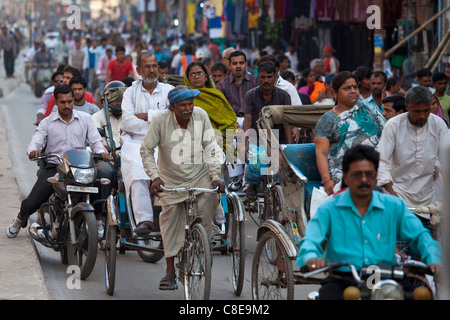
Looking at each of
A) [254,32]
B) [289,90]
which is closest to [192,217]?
[289,90]

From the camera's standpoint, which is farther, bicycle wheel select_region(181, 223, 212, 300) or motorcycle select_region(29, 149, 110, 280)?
motorcycle select_region(29, 149, 110, 280)

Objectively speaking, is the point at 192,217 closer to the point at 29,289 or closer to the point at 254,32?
the point at 29,289

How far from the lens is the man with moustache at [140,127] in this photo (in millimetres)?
7691

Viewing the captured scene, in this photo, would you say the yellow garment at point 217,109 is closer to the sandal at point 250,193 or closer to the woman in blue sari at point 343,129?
the sandal at point 250,193

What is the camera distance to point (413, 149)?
23.1ft

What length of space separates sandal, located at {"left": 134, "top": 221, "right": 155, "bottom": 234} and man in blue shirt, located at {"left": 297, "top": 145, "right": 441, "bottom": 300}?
2.51 meters

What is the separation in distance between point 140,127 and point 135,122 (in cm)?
6

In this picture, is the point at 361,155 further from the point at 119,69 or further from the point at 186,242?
the point at 119,69

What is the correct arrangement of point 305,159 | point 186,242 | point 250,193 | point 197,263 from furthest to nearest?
point 250,193 → point 305,159 → point 186,242 → point 197,263

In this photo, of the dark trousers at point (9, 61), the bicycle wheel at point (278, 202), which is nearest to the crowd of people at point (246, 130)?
the bicycle wheel at point (278, 202)

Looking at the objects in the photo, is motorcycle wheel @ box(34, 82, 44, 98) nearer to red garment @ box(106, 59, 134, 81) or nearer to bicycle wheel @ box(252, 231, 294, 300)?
red garment @ box(106, 59, 134, 81)

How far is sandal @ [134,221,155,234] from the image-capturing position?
7.45 m

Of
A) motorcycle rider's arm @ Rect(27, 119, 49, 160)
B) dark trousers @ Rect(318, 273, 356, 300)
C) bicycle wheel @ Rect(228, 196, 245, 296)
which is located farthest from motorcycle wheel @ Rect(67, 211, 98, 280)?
dark trousers @ Rect(318, 273, 356, 300)

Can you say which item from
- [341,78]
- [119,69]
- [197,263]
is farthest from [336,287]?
[119,69]
